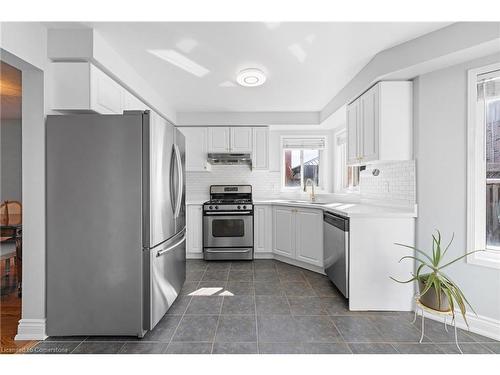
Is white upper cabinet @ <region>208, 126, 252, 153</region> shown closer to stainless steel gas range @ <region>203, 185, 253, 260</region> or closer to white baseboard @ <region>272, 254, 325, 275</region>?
stainless steel gas range @ <region>203, 185, 253, 260</region>

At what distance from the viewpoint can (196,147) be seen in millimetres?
4051

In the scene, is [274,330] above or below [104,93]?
below

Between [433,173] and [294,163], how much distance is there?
2502 millimetres

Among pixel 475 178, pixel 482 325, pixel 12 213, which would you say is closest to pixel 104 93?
pixel 12 213

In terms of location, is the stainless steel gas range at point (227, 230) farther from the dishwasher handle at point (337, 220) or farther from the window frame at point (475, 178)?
the window frame at point (475, 178)

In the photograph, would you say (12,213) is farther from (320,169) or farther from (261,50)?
(320,169)

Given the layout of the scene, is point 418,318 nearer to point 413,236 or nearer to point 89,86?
point 413,236

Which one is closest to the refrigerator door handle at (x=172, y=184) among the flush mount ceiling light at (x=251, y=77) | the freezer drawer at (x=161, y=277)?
the freezer drawer at (x=161, y=277)

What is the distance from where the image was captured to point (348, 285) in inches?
A: 91.0

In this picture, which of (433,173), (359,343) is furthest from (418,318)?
(433,173)

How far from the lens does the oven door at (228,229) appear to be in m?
3.74

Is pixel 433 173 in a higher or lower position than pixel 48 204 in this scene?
higher

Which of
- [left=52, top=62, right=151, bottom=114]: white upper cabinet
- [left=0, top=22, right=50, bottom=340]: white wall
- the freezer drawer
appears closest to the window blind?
the freezer drawer

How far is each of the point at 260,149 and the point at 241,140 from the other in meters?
0.35
